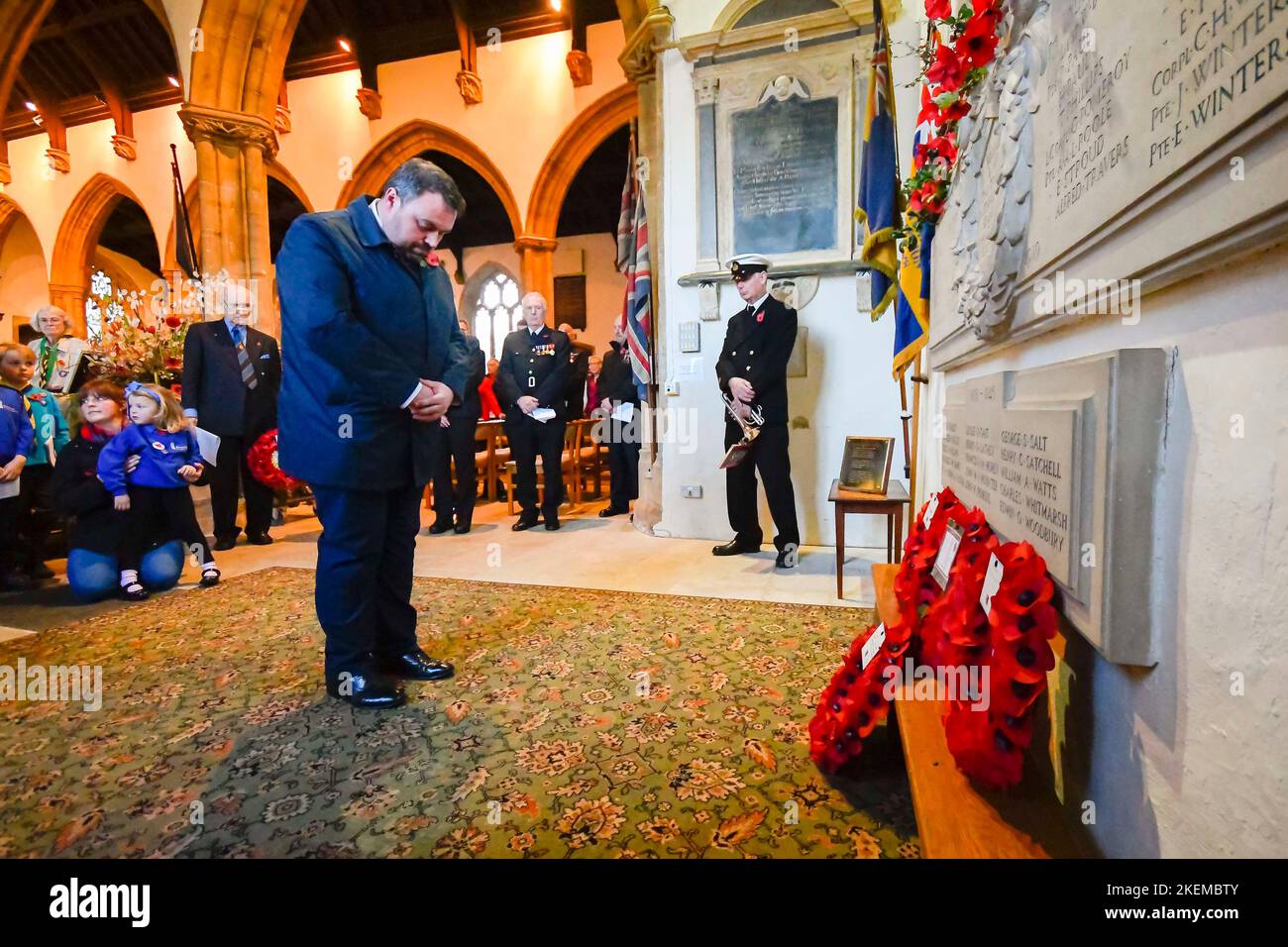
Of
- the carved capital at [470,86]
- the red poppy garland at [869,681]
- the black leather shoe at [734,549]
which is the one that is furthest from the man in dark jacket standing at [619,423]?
the carved capital at [470,86]

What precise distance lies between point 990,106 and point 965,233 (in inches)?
13.9

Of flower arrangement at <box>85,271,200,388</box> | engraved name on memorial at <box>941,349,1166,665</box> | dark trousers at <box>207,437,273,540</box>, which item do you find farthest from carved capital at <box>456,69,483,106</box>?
engraved name on memorial at <box>941,349,1166,665</box>

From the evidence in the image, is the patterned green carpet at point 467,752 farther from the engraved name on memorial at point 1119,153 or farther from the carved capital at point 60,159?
the carved capital at point 60,159

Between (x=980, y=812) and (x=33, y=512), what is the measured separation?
5.25 m

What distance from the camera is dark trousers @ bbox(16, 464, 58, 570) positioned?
13.1ft

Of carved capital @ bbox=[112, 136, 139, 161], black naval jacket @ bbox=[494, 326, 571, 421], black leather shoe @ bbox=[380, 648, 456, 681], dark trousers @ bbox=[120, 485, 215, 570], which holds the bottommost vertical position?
black leather shoe @ bbox=[380, 648, 456, 681]

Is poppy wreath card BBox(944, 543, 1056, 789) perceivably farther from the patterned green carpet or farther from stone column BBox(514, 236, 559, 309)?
stone column BBox(514, 236, 559, 309)

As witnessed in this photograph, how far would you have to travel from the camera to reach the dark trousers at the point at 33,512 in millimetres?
4000

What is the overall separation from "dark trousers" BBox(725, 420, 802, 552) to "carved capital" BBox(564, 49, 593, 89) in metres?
7.57

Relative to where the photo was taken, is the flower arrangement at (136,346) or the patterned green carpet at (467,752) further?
the flower arrangement at (136,346)

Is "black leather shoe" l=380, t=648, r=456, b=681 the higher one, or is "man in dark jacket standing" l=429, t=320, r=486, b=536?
"man in dark jacket standing" l=429, t=320, r=486, b=536

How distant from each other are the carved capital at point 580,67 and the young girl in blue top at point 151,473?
26.2ft

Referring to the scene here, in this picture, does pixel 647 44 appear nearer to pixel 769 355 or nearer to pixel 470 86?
pixel 769 355

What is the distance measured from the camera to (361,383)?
2.00m
